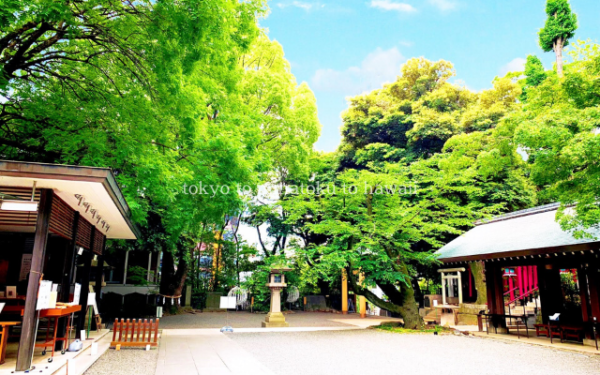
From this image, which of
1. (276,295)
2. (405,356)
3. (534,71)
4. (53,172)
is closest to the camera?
(53,172)

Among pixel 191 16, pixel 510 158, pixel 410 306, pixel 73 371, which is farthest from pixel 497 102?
pixel 73 371

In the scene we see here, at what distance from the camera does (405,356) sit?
8.67 metres

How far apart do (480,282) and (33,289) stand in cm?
1700

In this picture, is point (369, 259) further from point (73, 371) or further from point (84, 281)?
point (73, 371)

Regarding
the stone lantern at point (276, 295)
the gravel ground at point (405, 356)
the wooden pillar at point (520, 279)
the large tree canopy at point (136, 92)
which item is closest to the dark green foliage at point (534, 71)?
the wooden pillar at point (520, 279)

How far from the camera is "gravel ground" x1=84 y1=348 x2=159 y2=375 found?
21.1 ft

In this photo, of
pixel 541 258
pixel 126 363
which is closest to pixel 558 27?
pixel 541 258

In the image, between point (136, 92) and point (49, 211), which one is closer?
point (49, 211)

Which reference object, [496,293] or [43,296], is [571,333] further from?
[43,296]

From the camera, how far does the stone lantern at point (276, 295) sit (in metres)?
14.9

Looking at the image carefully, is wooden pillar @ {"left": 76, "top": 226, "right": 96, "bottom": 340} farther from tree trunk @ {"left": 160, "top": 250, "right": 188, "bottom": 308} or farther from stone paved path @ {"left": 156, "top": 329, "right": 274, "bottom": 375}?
tree trunk @ {"left": 160, "top": 250, "right": 188, "bottom": 308}

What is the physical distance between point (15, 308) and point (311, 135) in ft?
→ 47.2

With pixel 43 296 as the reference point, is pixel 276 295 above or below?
below

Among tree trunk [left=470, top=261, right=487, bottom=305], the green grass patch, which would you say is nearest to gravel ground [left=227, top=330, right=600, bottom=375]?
the green grass patch
